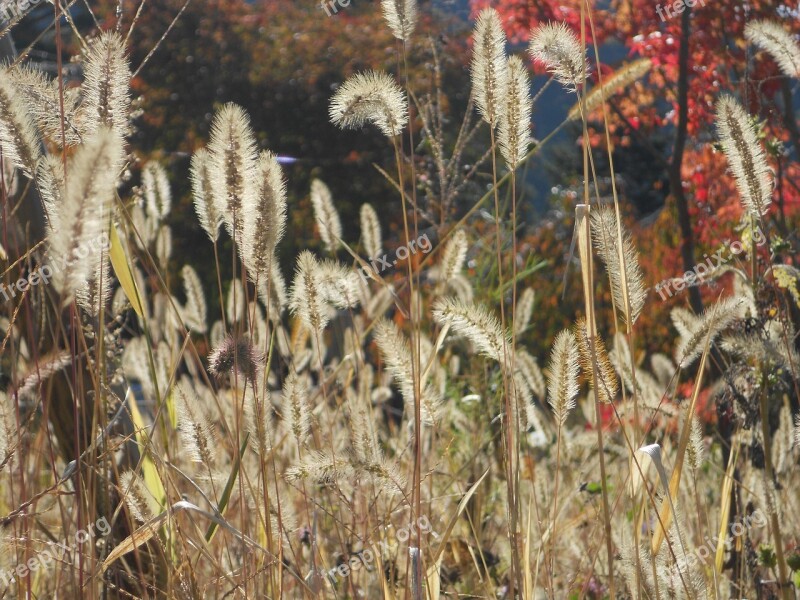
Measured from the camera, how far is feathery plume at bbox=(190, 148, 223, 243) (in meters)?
1.57

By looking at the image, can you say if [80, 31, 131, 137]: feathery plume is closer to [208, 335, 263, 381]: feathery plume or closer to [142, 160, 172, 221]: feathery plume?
[208, 335, 263, 381]: feathery plume

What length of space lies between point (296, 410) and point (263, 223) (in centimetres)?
47

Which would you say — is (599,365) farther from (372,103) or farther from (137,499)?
(137,499)

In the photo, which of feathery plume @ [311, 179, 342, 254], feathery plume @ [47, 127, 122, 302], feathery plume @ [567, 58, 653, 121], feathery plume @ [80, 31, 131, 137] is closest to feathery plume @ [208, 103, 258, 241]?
feathery plume @ [80, 31, 131, 137]

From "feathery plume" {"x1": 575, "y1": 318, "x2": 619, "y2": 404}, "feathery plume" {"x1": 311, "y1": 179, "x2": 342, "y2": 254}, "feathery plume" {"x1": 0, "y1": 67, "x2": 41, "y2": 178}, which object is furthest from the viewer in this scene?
"feathery plume" {"x1": 311, "y1": 179, "x2": 342, "y2": 254}

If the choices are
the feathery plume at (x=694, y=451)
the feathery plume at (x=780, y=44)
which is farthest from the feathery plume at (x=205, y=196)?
the feathery plume at (x=780, y=44)

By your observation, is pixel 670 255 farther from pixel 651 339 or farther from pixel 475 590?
pixel 475 590

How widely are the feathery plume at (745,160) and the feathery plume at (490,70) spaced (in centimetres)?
42

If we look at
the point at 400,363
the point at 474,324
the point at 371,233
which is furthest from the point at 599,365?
the point at 371,233

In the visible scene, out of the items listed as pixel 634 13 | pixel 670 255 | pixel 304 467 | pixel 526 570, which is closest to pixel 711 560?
pixel 526 570

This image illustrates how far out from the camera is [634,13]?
435 centimetres

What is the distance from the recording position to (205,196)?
5.25 ft

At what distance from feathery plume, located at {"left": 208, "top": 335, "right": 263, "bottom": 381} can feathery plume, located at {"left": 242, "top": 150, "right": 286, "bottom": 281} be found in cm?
12

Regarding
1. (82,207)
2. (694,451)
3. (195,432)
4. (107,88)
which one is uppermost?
(107,88)
